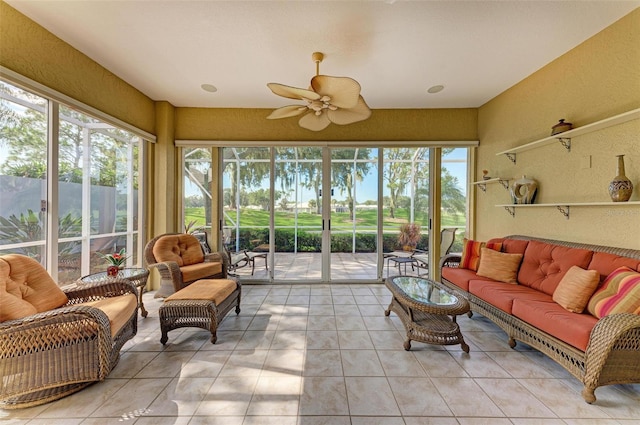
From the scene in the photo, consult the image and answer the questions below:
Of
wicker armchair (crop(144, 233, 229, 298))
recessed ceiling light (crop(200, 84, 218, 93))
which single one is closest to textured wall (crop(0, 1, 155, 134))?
recessed ceiling light (crop(200, 84, 218, 93))

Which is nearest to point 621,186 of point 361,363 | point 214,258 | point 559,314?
point 559,314

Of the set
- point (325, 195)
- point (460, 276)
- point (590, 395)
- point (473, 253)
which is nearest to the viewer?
point (590, 395)

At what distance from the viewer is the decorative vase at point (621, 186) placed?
209 centimetres

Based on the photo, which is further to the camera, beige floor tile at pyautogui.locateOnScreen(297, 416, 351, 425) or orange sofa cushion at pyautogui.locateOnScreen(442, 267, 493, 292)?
orange sofa cushion at pyautogui.locateOnScreen(442, 267, 493, 292)

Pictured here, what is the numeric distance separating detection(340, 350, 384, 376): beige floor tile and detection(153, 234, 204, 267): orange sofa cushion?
256 cm

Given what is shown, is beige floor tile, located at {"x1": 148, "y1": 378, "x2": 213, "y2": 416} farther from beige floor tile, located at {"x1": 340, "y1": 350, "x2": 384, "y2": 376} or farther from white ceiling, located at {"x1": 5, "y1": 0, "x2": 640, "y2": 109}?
white ceiling, located at {"x1": 5, "y1": 0, "x2": 640, "y2": 109}

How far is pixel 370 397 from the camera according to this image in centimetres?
172

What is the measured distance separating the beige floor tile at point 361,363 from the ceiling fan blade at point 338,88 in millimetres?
2273

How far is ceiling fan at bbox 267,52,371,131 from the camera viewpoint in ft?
6.53

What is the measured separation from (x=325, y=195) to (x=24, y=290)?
11.6 ft

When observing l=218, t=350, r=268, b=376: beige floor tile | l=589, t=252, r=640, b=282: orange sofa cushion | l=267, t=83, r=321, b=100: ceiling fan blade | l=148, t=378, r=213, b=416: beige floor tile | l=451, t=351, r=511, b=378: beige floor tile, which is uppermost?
l=267, t=83, r=321, b=100: ceiling fan blade

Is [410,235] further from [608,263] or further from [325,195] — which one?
[608,263]

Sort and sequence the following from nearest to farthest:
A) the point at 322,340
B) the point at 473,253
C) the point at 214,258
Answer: the point at 322,340
the point at 473,253
the point at 214,258

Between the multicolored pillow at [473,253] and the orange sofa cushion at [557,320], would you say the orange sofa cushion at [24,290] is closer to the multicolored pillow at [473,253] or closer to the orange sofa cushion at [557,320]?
the orange sofa cushion at [557,320]
